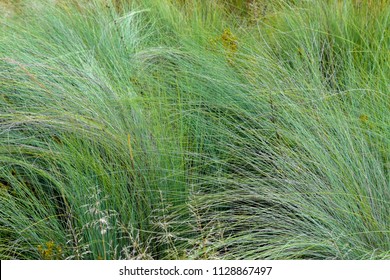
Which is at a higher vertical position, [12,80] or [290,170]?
[12,80]

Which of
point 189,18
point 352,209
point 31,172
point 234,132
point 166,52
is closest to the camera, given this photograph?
point 352,209

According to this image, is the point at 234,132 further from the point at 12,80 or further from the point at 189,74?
the point at 12,80

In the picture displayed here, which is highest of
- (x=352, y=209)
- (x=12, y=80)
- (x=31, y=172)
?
(x=12, y=80)

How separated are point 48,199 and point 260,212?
2.90 ft

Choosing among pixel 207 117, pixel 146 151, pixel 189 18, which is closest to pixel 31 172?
pixel 146 151

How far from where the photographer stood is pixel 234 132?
2.76 meters

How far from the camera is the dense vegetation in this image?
224 centimetres

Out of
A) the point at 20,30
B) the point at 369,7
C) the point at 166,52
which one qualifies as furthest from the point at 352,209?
the point at 20,30

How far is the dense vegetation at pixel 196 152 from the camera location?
7.36 feet

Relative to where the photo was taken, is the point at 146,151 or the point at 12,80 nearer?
the point at 146,151

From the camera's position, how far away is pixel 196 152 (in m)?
2.67

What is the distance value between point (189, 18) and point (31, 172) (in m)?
2.08

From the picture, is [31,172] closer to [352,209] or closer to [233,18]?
[352,209]

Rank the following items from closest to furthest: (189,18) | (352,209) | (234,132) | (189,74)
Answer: (352,209), (234,132), (189,74), (189,18)
